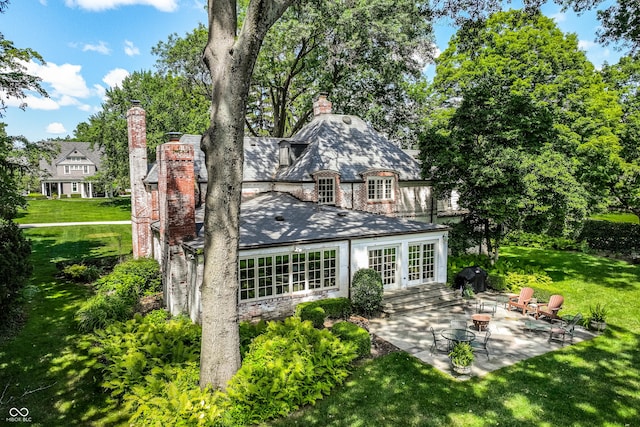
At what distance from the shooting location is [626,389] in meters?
9.43

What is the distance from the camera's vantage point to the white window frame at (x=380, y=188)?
74.1 feet

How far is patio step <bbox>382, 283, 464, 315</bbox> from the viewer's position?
49.2ft

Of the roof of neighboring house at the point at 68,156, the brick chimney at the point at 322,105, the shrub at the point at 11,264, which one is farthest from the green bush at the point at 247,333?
the roof of neighboring house at the point at 68,156

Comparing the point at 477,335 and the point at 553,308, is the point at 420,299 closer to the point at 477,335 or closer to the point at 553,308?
the point at 477,335

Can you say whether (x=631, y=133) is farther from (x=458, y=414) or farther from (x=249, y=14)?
(x=249, y=14)

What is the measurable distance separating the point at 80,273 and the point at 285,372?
1681cm

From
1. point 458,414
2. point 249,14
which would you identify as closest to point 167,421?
point 458,414

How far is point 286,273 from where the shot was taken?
14.1 m

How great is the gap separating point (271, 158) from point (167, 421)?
706 inches

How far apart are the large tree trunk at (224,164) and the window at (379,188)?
1538cm

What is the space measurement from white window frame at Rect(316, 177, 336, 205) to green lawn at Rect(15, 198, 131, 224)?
93.5 feet

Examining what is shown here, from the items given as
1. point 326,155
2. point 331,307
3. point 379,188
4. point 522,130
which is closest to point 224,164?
point 331,307

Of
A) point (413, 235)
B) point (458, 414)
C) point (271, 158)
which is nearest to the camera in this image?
point (458, 414)

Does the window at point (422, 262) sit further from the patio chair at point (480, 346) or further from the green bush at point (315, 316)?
the green bush at point (315, 316)
